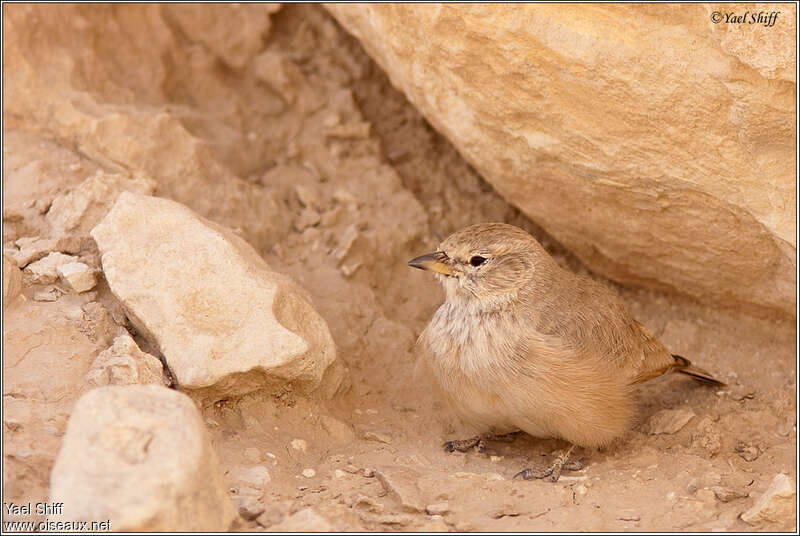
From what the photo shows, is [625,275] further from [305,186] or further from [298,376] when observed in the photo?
[298,376]

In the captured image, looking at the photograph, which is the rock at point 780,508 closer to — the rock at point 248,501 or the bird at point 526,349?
the bird at point 526,349

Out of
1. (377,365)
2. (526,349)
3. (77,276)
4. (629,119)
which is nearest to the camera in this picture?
(77,276)

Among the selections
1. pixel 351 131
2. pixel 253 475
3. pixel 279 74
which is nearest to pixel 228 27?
pixel 279 74

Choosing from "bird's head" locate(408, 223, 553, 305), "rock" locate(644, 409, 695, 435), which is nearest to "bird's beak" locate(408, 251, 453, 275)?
"bird's head" locate(408, 223, 553, 305)

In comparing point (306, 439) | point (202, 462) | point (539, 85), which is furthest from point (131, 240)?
point (539, 85)

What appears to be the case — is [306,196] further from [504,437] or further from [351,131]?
[504,437]

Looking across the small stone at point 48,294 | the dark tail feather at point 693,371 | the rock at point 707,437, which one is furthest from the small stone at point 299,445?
the dark tail feather at point 693,371
